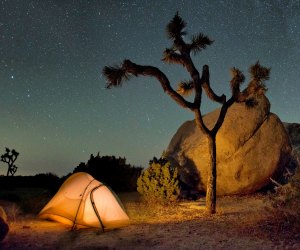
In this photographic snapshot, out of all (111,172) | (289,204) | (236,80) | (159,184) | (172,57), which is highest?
(172,57)

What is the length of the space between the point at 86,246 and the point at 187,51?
707 cm

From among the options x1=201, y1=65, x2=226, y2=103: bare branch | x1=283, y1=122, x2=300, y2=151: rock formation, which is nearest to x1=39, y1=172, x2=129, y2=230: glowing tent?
x1=201, y1=65, x2=226, y2=103: bare branch

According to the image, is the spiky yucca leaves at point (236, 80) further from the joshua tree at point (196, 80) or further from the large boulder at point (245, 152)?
the large boulder at point (245, 152)

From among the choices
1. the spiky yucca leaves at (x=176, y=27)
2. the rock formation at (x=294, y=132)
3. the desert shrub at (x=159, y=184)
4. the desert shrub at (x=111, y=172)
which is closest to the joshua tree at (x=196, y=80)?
the spiky yucca leaves at (x=176, y=27)

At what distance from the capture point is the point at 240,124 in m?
16.5

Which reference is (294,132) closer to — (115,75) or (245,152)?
(245,152)

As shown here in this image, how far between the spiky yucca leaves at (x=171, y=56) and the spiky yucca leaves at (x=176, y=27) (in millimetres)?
450

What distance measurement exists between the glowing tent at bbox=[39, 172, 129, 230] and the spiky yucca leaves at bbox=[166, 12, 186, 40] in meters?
5.21

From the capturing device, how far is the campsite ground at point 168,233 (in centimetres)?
846

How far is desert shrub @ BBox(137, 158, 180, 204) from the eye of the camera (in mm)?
13891

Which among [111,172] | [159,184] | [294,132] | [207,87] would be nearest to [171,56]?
[207,87]

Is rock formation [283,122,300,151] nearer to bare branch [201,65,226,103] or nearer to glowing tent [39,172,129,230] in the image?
bare branch [201,65,226,103]

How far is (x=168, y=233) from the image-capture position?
9562 mm

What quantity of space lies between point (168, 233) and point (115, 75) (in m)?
5.13
